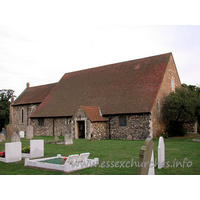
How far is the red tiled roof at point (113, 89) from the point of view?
22994 mm

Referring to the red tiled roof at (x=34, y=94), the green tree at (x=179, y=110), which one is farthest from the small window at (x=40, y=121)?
the green tree at (x=179, y=110)

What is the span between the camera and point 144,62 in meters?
27.1

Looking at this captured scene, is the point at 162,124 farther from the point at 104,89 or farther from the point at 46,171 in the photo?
the point at 46,171

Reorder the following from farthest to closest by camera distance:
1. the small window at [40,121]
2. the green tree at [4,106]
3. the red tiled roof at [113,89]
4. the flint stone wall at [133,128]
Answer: the green tree at [4,106], the small window at [40,121], the red tiled roof at [113,89], the flint stone wall at [133,128]

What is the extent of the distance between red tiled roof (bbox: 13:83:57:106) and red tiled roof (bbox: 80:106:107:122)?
45.4 ft

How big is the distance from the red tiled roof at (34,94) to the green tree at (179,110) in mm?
19982

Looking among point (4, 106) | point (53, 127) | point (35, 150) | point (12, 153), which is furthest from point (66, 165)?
point (4, 106)

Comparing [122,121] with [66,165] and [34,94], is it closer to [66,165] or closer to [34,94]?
[66,165]

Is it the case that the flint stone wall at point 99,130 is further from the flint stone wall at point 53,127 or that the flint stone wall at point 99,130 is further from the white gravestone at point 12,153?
the white gravestone at point 12,153

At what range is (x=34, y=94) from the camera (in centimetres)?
3878

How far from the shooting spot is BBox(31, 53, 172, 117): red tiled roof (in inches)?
905

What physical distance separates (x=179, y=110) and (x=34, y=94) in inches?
1010

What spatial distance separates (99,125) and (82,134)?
2.33 m

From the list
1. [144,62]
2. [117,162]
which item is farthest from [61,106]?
[117,162]
